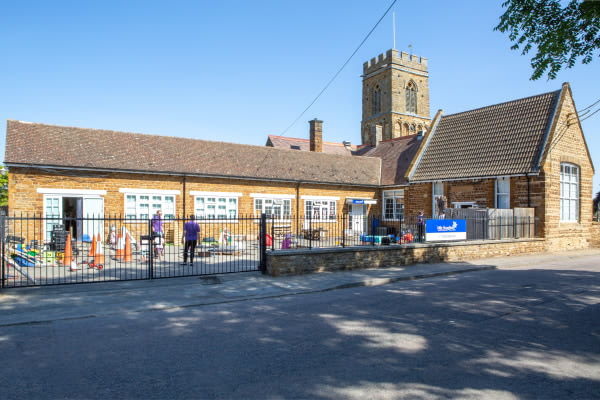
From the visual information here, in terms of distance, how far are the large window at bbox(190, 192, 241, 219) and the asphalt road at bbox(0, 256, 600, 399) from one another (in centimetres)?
1382

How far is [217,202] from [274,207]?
11.7 feet

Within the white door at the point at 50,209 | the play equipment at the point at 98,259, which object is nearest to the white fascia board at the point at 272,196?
the white door at the point at 50,209

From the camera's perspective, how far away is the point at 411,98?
56.1 metres

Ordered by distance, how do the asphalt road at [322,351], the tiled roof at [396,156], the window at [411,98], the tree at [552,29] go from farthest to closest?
the window at [411,98] → the tiled roof at [396,156] → the tree at [552,29] → the asphalt road at [322,351]

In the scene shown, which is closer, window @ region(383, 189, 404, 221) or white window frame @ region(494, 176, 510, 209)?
white window frame @ region(494, 176, 510, 209)

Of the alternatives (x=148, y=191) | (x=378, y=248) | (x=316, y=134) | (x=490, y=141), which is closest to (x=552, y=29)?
(x=378, y=248)

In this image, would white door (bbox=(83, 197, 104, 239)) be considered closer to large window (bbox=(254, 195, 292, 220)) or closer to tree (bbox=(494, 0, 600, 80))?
large window (bbox=(254, 195, 292, 220))

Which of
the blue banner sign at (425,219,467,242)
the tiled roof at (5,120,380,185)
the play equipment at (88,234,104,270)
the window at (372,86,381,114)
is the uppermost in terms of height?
the window at (372,86,381,114)

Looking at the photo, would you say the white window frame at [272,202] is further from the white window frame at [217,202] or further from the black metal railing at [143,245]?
the white window frame at [217,202]

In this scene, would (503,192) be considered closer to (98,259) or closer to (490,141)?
(490,141)

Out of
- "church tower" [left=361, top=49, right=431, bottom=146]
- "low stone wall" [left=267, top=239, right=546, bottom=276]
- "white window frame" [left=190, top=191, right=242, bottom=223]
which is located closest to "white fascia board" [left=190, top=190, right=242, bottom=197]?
"white window frame" [left=190, top=191, right=242, bottom=223]

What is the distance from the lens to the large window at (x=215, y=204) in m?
21.6

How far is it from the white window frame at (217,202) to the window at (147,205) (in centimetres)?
131

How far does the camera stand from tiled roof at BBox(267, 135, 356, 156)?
1449 inches
